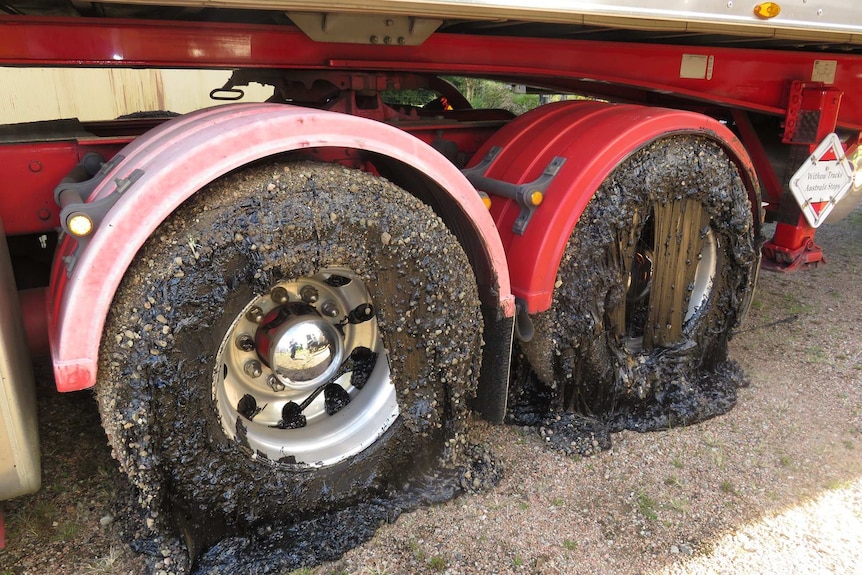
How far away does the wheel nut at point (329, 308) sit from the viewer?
2088 millimetres

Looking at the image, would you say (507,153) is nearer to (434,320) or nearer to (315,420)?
(434,320)

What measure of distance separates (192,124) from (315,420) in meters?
1.03

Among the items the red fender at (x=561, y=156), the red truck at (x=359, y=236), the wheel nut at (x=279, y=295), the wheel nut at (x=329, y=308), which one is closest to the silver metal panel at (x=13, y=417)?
the red truck at (x=359, y=236)

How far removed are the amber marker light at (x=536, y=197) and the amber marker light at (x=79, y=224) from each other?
1404 mm

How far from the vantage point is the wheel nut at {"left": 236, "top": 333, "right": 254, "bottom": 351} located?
6.56ft

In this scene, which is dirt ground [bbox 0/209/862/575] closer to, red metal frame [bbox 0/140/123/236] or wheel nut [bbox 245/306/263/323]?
wheel nut [bbox 245/306/263/323]

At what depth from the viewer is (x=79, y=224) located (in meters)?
1.52

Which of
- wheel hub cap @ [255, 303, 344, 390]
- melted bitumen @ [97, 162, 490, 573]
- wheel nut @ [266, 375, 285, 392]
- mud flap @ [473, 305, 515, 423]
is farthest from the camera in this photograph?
mud flap @ [473, 305, 515, 423]

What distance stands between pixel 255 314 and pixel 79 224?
605 mm

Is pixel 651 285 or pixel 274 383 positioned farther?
pixel 651 285

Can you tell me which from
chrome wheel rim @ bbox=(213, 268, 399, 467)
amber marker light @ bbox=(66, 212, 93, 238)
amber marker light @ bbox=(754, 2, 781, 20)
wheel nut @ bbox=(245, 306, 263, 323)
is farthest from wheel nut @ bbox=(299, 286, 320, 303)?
amber marker light @ bbox=(754, 2, 781, 20)

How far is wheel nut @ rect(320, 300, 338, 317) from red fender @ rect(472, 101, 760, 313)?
0.67 metres

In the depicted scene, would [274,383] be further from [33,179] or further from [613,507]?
[613,507]

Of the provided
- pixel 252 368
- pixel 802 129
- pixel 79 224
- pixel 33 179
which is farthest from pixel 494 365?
pixel 802 129
